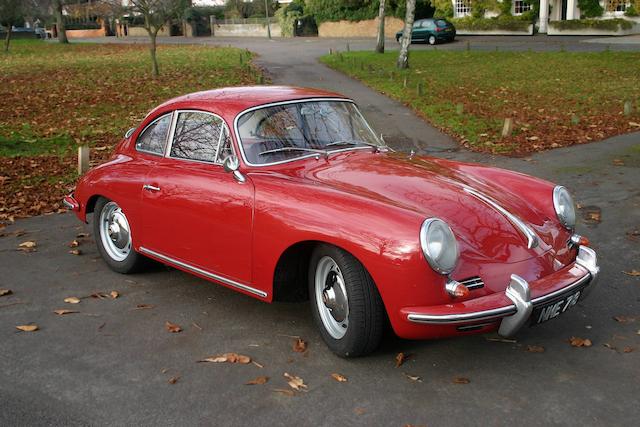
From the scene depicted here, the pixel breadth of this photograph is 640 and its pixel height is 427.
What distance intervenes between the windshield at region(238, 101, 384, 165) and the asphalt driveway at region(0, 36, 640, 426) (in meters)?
1.14

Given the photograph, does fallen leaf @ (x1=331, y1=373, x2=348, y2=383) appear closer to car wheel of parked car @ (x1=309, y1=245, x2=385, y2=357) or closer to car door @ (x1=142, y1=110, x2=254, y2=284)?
car wheel of parked car @ (x1=309, y1=245, x2=385, y2=357)

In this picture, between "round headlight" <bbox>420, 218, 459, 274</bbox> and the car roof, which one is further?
the car roof

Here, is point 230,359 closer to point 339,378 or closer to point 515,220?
point 339,378

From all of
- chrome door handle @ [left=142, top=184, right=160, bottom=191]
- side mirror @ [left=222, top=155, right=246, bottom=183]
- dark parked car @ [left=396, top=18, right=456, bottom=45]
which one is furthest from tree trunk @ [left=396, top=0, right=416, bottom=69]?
side mirror @ [left=222, top=155, right=246, bottom=183]

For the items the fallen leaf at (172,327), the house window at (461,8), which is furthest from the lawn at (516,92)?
the house window at (461,8)

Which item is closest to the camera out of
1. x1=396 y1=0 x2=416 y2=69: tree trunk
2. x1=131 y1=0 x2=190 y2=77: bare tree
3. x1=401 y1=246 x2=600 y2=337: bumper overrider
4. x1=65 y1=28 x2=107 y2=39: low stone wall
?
x1=401 y1=246 x2=600 y2=337: bumper overrider

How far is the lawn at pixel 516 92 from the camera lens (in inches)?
528

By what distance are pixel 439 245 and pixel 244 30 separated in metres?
61.8

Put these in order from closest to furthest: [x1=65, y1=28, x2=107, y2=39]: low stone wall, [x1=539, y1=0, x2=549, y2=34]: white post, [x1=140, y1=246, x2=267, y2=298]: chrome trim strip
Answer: [x1=140, y1=246, x2=267, y2=298]: chrome trim strip → [x1=539, y1=0, x2=549, y2=34]: white post → [x1=65, y1=28, x2=107, y2=39]: low stone wall

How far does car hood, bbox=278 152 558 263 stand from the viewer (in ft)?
14.4

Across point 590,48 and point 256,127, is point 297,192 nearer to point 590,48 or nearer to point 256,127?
point 256,127

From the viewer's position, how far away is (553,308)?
4.23 metres

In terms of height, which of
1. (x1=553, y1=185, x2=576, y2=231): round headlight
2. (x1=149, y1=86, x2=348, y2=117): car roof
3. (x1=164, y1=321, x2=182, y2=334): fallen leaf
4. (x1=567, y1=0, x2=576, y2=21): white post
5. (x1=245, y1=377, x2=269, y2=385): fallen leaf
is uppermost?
(x1=567, y1=0, x2=576, y2=21): white post

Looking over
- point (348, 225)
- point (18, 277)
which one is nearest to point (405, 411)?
point (348, 225)
